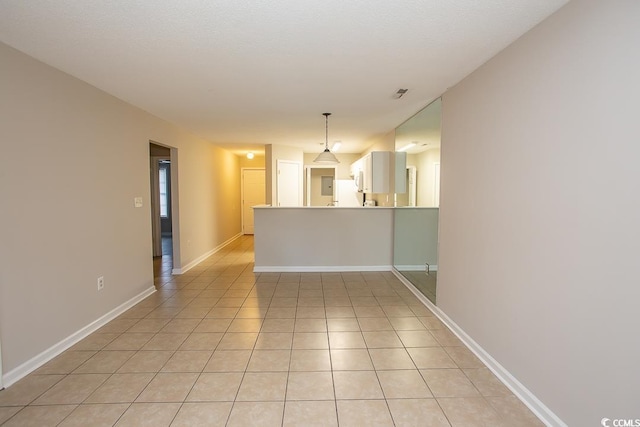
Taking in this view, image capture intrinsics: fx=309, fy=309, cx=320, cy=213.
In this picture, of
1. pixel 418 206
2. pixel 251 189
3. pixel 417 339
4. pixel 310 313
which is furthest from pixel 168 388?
pixel 251 189

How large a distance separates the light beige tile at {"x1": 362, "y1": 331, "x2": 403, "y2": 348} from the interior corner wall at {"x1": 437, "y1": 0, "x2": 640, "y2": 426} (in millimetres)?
669

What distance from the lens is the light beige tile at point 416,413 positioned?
1774mm

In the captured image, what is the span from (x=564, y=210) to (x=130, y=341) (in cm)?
338

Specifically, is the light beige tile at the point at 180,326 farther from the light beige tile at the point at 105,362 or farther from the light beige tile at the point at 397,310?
the light beige tile at the point at 397,310

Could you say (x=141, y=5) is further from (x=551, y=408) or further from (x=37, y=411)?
(x=551, y=408)

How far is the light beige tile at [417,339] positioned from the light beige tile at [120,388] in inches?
80.6

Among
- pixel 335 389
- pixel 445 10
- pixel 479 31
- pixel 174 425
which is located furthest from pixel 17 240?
pixel 479 31

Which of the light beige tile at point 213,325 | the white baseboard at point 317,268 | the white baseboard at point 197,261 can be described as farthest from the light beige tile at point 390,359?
the white baseboard at point 197,261

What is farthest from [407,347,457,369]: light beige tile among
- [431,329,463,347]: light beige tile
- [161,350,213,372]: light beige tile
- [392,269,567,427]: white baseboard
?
[161,350,213,372]: light beige tile

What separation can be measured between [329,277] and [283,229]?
1099 millimetres

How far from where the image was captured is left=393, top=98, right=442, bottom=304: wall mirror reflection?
163 inches

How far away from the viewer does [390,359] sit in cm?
244

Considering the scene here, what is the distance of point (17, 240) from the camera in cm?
219

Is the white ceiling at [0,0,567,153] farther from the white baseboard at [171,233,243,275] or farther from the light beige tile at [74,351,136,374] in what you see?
the white baseboard at [171,233,243,275]
